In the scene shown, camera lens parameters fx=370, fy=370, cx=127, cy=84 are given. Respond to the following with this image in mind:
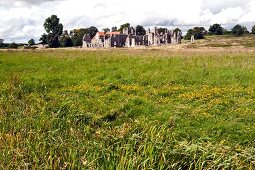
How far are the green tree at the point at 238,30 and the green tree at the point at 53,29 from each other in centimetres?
8207

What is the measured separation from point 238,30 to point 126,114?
16743 centimetres

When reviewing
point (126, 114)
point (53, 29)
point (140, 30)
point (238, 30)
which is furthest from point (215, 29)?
point (126, 114)

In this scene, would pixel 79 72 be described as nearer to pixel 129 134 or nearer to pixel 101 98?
pixel 101 98

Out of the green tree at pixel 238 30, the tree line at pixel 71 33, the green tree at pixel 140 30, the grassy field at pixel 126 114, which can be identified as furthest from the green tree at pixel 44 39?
the grassy field at pixel 126 114

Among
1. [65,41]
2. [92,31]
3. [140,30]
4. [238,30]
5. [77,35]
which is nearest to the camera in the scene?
[65,41]

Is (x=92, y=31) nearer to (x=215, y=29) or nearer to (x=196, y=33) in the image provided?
(x=196, y=33)

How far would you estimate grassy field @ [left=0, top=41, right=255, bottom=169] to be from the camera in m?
8.23

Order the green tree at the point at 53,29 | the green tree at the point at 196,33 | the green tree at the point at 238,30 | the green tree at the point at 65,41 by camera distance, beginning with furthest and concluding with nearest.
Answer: the green tree at the point at 238,30 < the green tree at the point at 196,33 < the green tree at the point at 65,41 < the green tree at the point at 53,29

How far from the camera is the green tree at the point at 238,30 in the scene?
169 metres

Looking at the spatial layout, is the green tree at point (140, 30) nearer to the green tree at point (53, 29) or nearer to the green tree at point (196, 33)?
the green tree at point (196, 33)

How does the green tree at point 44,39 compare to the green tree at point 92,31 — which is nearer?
the green tree at point 44,39

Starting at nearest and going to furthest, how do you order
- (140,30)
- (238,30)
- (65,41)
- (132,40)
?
1. (132,40)
2. (65,41)
3. (238,30)
4. (140,30)

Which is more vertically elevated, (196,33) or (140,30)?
(140,30)

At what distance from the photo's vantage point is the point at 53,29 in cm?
13400
